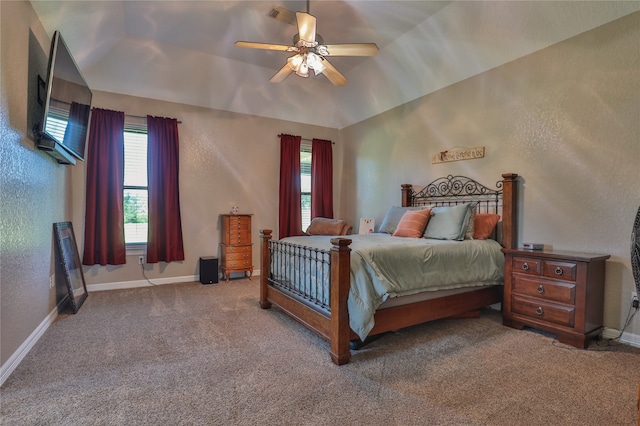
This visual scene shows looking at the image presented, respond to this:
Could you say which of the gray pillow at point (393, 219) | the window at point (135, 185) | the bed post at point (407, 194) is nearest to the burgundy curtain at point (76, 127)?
the window at point (135, 185)

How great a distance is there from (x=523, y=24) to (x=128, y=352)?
4.56 meters

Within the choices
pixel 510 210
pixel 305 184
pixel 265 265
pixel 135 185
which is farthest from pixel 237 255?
pixel 510 210

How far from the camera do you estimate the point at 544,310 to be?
8.91 feet

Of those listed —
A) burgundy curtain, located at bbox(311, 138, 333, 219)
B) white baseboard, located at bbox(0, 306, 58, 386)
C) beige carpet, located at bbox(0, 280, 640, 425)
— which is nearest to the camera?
beige carpet, located at bbox(0, 280, 640, 425)

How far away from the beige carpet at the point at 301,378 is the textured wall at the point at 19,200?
1.06ft

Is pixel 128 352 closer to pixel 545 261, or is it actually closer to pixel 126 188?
pixel 126 188

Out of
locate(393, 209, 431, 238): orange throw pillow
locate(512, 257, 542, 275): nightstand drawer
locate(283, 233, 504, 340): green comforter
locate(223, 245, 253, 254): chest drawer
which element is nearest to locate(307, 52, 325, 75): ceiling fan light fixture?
locate(283, 233, 504, 340): green comforter

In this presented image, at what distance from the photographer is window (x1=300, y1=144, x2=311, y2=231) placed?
595 centimetres

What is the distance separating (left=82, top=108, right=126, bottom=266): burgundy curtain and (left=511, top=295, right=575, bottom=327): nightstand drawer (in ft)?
15.7

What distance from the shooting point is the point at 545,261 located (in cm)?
272

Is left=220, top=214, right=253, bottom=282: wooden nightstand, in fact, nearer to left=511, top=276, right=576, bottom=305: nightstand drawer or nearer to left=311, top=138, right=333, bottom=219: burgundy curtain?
left=311, top=138, right=333, bottom=219: burgundy curtain

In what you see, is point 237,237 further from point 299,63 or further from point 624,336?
point 624,336

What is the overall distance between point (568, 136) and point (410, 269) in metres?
2.04

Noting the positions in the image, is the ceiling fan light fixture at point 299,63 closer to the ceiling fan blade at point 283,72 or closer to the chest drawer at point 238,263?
the ceiling fan blade at point 283,72
